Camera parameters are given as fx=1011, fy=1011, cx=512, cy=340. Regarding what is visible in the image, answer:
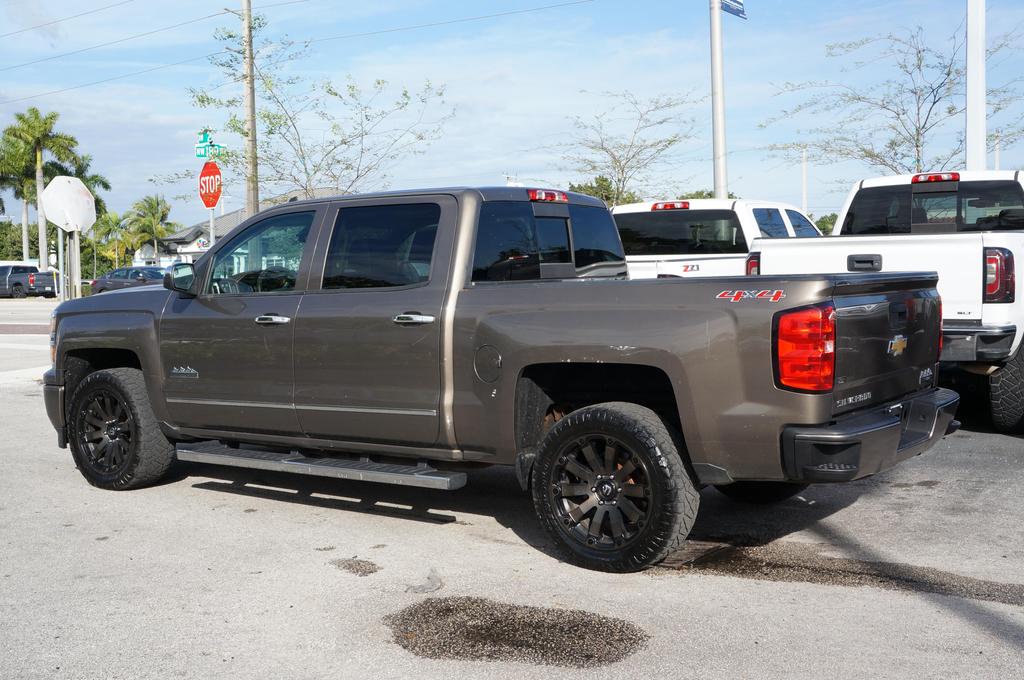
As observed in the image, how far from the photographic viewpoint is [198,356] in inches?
253

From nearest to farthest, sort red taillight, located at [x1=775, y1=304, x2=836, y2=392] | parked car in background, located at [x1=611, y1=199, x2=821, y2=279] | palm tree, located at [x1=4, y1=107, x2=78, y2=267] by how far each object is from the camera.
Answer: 1. red taillight, located at [x1=775, y1=304, x2=836, y2=392]
2. parked car in background, located at [x1=611, y1=199, x2=821, y2=279]
3. palm tree, located at [x1=4, y1=107, x2=78, y2=267]

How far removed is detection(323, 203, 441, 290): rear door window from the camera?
18.5ft

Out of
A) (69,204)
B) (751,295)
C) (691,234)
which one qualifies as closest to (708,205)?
(691,234)

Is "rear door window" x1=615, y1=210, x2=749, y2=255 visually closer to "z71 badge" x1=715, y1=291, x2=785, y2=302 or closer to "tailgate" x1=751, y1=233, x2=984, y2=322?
"tailgate" x1=751, y1=233, x2=984, y2=322

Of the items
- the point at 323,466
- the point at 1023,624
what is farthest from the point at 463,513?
the point at 1023,624

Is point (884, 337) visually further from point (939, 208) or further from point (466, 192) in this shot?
point (939, 208)

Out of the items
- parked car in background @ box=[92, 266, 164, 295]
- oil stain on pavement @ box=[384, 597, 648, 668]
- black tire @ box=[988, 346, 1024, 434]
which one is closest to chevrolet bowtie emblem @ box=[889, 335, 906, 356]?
oil stain on pavement @ box=[384, 597, 648, 668]

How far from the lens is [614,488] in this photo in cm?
498

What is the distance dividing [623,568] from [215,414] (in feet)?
9.51

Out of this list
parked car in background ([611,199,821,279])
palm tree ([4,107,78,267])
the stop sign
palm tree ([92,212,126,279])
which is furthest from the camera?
palm tree ([92,212,126,279])

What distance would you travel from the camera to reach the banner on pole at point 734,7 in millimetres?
17534

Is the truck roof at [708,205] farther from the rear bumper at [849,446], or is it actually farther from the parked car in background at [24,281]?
the parked car in background at [24,281]

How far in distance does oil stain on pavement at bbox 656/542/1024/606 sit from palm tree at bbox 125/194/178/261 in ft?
278

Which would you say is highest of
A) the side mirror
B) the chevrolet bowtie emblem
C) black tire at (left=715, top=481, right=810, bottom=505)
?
the side mirror
